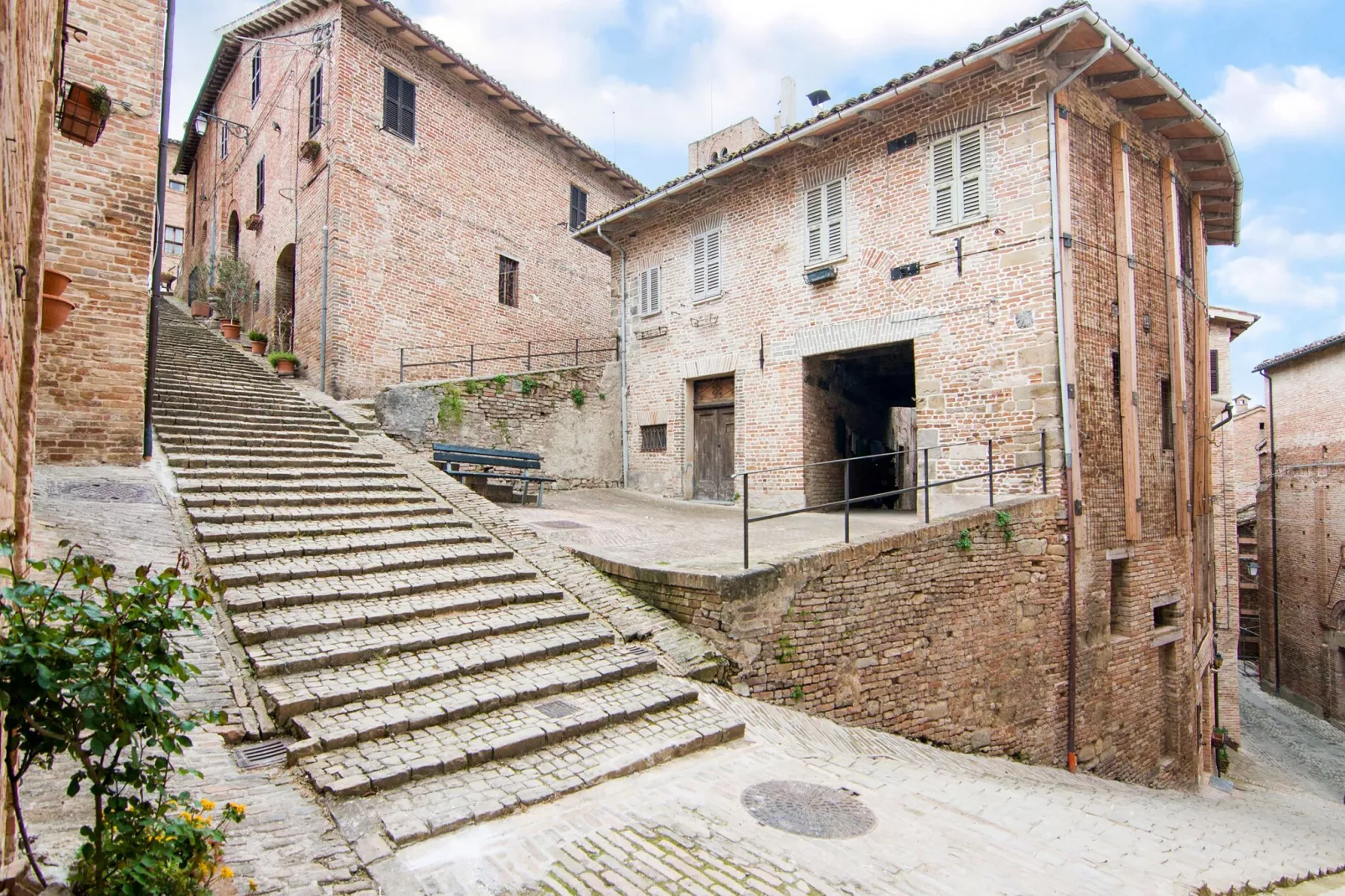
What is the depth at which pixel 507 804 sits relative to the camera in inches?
145

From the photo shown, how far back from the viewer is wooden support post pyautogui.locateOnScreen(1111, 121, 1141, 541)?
9930 mm

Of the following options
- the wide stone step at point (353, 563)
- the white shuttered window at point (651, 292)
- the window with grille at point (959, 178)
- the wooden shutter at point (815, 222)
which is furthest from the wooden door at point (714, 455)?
the wide stone step at point (353, 563)

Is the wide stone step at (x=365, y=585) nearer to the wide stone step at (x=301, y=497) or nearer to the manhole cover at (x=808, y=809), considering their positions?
the wide stone step at (x=301, y=497)

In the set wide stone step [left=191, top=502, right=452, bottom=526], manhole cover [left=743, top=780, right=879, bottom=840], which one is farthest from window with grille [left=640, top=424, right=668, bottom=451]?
manhole cover [left=743, top=780, right=879, bottom=840]

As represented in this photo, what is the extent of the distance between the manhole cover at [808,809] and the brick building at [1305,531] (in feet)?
67.9

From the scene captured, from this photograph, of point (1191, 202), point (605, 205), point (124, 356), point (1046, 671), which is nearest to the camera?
point (124, 356)

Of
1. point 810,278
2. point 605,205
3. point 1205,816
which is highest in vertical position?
point 605,205

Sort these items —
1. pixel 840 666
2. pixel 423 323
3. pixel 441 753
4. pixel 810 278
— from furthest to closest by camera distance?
1. pixel 423 323
2. pixel 810 278
3. pixel 840 666
4. pixel 441 753

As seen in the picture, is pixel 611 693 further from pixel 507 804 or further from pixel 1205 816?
pixel 1205 816

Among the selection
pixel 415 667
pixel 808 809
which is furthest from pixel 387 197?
pixel 808 809

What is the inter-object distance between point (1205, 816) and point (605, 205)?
18937 mm

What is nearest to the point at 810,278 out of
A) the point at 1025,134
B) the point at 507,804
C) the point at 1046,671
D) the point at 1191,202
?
the point at 1025,134

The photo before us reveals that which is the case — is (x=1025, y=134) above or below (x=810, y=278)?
above

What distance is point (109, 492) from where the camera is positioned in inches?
274
